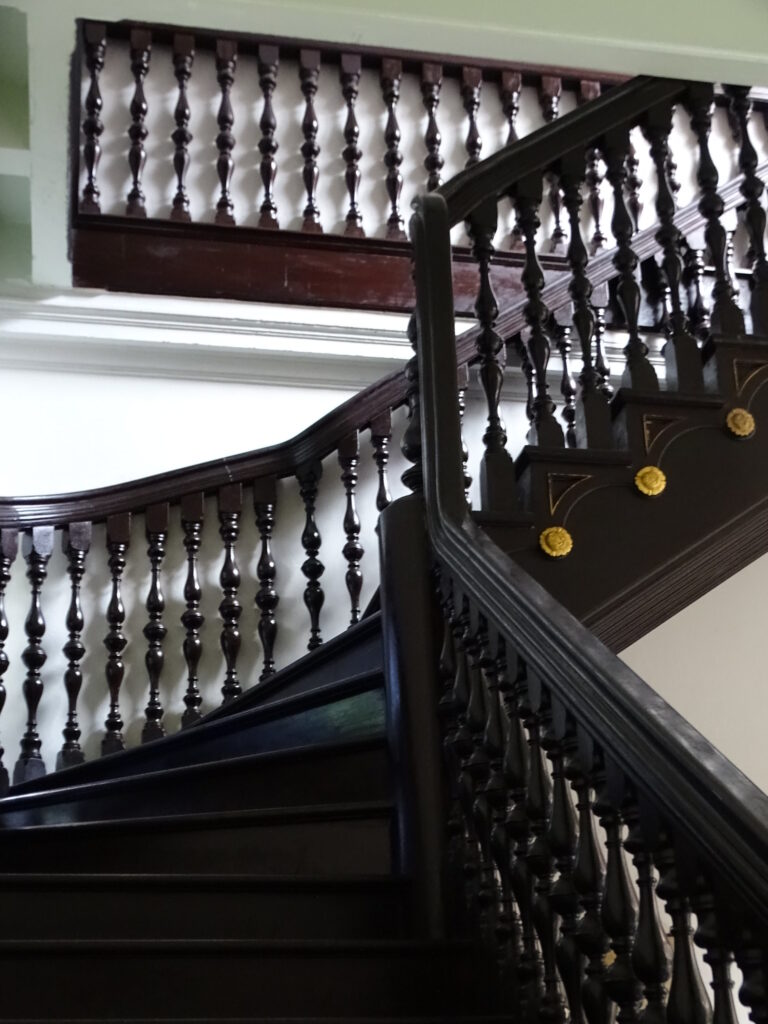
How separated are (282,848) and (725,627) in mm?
1804

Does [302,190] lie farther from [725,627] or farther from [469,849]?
[469,849]

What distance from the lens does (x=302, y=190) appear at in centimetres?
406

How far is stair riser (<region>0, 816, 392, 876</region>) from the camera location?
87.0 inches

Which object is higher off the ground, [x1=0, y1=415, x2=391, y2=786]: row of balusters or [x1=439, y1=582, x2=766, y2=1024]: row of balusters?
[x1=0, y1=415, x2=391, y2=786]: row of balusters

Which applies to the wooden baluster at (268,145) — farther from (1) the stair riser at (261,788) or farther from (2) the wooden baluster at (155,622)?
(1) the stair riser at (261,788)

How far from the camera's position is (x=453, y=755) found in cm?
220

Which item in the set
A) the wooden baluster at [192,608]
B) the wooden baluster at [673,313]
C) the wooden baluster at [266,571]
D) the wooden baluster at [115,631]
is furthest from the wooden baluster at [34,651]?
the wooden baluster at [673,313]

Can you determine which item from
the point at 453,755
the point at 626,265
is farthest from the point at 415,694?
the point at 626,265

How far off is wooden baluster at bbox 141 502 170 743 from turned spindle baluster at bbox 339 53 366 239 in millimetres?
1229

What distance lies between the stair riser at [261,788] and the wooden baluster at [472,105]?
2439mm

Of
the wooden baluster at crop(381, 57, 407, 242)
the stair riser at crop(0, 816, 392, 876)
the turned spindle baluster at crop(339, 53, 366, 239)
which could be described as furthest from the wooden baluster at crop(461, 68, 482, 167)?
the stair riser at crop(0, 816, 392, 876)

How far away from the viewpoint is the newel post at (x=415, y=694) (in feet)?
6.95

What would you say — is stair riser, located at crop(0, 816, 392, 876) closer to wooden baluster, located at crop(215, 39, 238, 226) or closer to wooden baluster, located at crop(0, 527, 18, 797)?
wooden baluster, located at crop(0, 527, 18, 797)

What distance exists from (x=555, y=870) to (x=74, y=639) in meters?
→ 1.78
